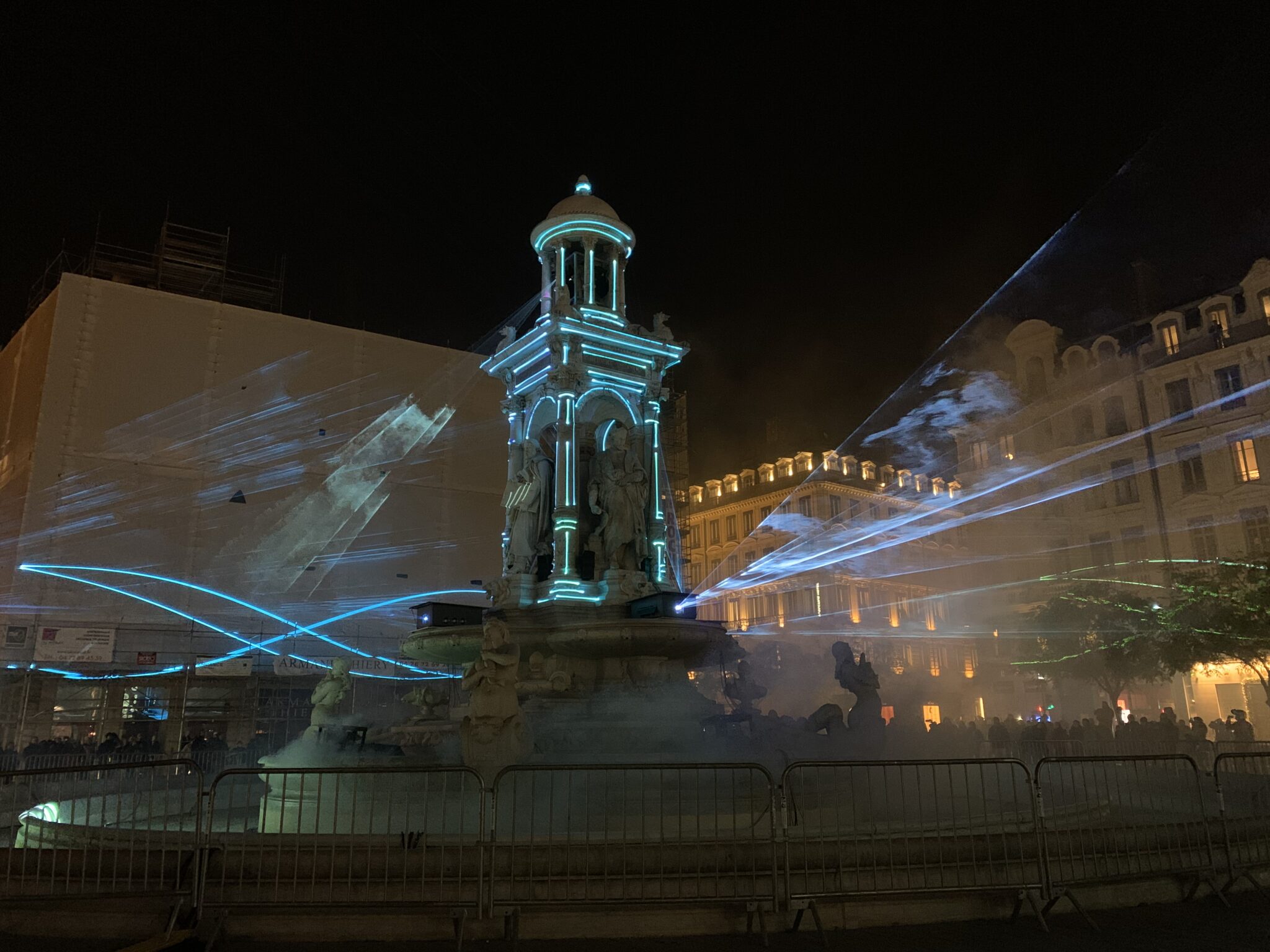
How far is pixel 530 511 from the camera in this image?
49.3ft

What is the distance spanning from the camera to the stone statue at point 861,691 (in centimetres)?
1200

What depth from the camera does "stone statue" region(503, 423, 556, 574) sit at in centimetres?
1484

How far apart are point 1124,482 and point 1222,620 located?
13.6 metres

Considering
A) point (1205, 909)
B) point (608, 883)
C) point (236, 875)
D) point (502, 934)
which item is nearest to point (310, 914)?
point (236, 875)

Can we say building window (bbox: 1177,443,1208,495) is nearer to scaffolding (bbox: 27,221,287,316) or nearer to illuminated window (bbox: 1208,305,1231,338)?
illuminated window (bbox: 1208,305,1231,338)

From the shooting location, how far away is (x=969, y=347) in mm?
48562

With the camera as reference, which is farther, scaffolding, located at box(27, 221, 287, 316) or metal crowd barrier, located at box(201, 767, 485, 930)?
scaffolding, located at box(27, 221, 287, 316)

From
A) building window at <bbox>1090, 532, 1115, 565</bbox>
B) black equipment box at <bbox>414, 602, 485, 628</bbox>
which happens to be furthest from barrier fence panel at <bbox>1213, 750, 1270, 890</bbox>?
building window at <bbox>1090, 532, 1115, 565</bbox>

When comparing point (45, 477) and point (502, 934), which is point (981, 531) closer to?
point (45, 477)

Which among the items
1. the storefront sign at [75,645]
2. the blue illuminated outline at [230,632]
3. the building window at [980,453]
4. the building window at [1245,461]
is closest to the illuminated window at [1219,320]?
the building window at [1245,461]

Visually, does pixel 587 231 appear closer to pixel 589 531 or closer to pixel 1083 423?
pixel 589 531

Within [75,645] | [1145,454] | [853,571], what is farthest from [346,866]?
[853,571]

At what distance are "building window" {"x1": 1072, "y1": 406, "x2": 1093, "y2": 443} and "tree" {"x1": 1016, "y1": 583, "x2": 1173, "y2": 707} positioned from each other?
7.85 m

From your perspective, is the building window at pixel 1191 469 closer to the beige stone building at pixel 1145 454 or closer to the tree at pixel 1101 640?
the beige stone building at pixel 1145 454
